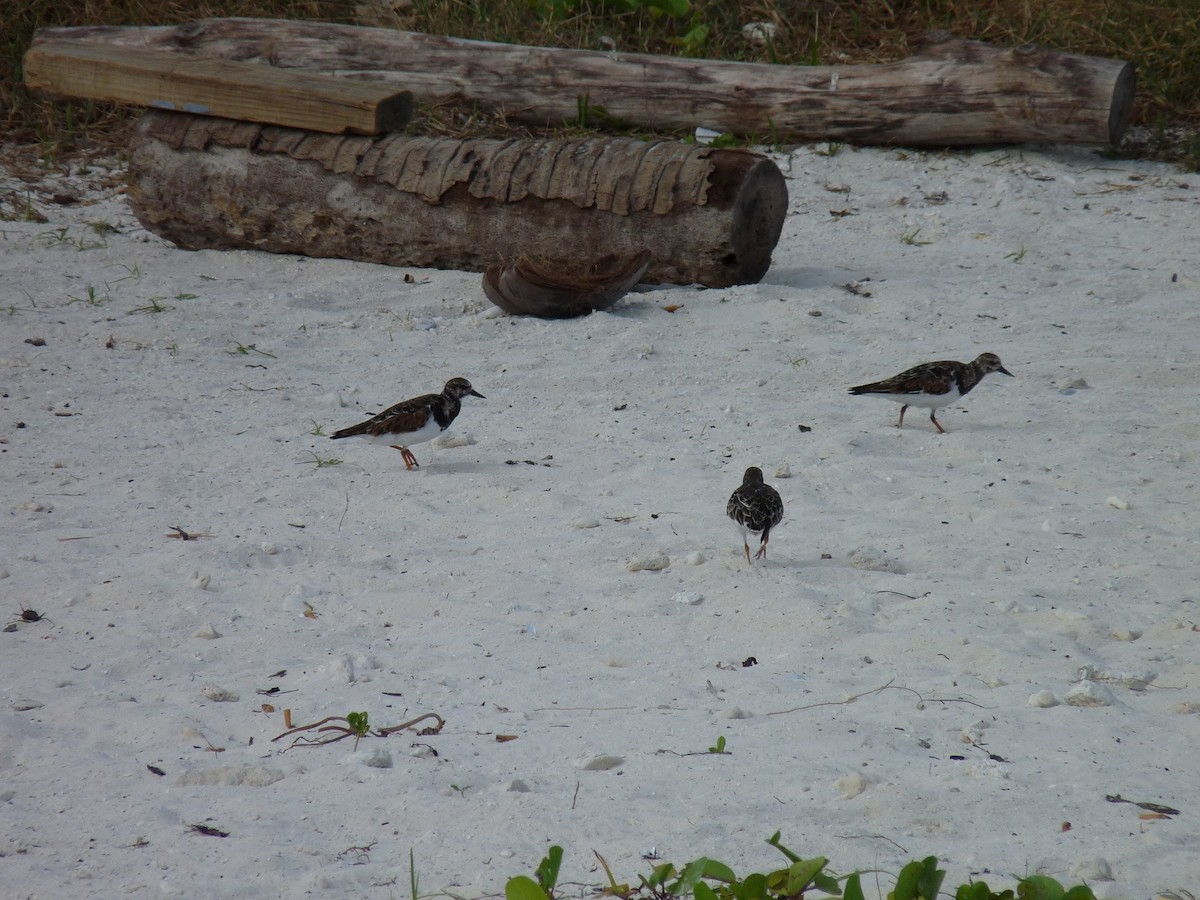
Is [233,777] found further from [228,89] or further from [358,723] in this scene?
[228,89]

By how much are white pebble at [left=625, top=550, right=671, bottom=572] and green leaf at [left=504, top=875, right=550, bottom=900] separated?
2.51 metres

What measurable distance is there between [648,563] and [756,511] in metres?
0.52

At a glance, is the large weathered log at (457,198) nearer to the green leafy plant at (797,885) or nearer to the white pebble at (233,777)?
the white pebble at (233,777)

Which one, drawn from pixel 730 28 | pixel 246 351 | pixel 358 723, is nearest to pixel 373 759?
pixel 358 723

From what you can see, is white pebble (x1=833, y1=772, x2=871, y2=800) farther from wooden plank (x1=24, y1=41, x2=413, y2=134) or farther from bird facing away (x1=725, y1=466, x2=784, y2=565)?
wooden plank (x1=24, y1=41, x2=413, y2=134)

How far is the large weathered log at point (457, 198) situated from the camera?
28.5 ft

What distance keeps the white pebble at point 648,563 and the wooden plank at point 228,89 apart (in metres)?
5.13

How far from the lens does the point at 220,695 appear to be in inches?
165

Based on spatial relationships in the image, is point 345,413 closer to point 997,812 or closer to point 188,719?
point 188,719

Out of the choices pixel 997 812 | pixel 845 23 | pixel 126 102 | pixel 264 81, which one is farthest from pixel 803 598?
pixel 845 23

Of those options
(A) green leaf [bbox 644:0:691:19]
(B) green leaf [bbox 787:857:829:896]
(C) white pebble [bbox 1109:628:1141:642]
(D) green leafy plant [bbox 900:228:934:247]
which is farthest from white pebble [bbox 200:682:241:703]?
(A) green leaf [bbox 644:0:691:19]

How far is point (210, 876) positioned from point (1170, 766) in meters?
2.74

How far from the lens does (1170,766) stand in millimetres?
3701

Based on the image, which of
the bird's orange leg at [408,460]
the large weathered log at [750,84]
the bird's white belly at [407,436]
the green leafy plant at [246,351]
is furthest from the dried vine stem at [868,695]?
the large weathered log at [750,84]
